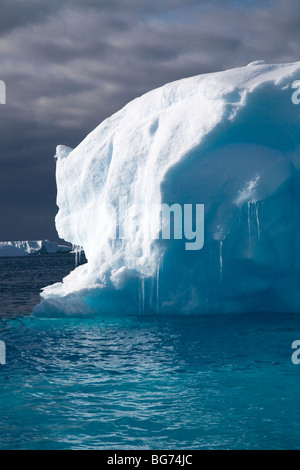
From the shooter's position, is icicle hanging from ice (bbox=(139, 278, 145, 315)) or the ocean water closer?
the ocean water

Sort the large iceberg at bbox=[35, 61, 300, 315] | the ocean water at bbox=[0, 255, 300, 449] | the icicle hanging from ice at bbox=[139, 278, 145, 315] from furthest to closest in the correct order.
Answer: the icicle hanging from ice at bbox=[139, 278, 145, 315] → the large iceberg at bbox=[35, 61, 300, 315] → the ocean water at bbox=[0, 255, 300, 449]

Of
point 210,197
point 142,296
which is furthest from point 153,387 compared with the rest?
point 210,197

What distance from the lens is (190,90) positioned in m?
14.7

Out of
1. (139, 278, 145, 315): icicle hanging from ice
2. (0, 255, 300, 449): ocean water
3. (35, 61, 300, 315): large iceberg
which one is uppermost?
(35, 61, 300, 315): large iceberg

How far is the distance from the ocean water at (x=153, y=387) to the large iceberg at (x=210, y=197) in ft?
4.96

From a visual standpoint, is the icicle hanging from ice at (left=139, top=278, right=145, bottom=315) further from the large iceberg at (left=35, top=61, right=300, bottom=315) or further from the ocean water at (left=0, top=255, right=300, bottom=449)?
the ocean water at (left=0, top=255, right=300, bottom=449)

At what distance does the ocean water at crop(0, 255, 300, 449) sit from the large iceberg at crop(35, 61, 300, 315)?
1.51m

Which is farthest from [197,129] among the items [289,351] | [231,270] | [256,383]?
[256,383]

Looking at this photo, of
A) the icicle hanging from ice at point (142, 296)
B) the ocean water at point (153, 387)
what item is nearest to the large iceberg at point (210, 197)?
the icicle hanging from ice at point (142, 296)

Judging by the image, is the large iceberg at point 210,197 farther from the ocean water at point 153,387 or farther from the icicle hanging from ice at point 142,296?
the ocean water at point 153,387

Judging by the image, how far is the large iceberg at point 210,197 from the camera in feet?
44.9

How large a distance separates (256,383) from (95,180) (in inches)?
410

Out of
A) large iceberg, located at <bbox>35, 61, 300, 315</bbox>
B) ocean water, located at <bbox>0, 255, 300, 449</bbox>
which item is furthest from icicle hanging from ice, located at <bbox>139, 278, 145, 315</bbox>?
ocean water, located at <bbox>0, 255, 300, 449</bbox>

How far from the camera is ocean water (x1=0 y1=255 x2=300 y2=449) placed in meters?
6.04
